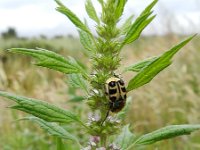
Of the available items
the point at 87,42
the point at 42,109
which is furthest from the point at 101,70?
the point at 42,109

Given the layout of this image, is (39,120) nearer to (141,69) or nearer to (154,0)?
(141,69)

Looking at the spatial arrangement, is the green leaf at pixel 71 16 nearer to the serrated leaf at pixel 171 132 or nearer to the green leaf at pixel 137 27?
the green leaf at pixel 137 27

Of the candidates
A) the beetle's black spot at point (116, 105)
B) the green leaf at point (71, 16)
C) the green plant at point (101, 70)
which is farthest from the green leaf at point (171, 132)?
the green leaf at point (71, 16)

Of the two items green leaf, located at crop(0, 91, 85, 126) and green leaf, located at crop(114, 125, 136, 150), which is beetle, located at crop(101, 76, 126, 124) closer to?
green leaf, located at crop(0, 91, 85, 126)

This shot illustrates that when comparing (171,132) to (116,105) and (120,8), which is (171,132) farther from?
(120,8)

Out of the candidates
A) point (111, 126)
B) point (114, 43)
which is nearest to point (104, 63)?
point (114, 43)

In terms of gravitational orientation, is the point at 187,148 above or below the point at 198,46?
below

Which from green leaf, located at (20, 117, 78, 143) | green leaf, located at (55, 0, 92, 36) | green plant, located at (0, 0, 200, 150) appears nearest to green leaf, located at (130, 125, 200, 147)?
green plant, located at (0, 0, 200, 150)
